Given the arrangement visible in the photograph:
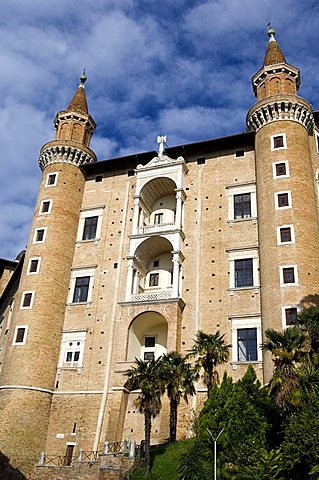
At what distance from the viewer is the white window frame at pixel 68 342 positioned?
33469 mm

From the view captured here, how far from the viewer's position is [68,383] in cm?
3288

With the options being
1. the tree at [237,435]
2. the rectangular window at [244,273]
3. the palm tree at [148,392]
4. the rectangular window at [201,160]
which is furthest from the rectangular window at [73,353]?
the rectangular window at [201,160]

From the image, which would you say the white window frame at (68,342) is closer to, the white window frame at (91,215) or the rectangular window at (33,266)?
the rectangular window at (33,266)

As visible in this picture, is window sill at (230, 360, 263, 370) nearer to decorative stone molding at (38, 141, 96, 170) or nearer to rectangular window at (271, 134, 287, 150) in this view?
rectangular window at (271, 134, 287, 150)

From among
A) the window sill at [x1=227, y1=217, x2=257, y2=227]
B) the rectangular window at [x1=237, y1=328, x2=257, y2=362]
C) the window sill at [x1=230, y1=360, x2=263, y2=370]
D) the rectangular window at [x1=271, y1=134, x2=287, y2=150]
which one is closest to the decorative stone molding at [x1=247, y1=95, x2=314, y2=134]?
the rectangular window at [x1=271, y1=134, x2=287, y2=150]

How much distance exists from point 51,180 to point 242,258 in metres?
15.8

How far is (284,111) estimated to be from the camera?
115 ft

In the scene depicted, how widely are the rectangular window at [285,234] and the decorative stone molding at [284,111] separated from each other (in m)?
8.25

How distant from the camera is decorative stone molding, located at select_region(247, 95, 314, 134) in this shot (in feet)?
115

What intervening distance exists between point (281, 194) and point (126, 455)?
17400mm

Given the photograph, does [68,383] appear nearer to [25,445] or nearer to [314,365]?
[25,445]

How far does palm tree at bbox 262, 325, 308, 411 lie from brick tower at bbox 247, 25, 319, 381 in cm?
601

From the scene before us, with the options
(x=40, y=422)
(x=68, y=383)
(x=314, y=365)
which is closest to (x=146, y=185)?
(x=68, y=383)

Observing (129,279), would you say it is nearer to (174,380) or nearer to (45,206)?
(45,206)
